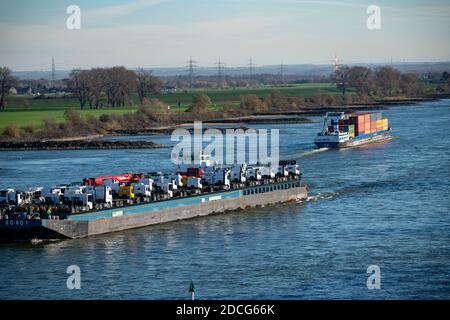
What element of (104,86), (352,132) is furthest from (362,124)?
(104,86)

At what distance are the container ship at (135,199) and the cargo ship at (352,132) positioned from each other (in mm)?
27797

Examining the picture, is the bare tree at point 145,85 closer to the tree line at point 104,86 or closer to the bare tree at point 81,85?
the tree line at point 104,86

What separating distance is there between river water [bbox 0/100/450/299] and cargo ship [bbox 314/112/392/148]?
68.2 feet

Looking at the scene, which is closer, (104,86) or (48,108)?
(48,108)

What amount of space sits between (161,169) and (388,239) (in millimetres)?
26018

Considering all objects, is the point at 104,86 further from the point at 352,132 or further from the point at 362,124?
the point at 352,132

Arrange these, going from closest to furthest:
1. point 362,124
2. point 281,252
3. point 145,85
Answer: point 281,252 → point 362,124 → point 145,85

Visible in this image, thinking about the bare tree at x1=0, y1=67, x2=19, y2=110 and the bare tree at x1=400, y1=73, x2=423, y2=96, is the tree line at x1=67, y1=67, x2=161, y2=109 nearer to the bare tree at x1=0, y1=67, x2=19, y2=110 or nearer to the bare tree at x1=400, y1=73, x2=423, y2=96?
the bare tree at x1=0, y1=67, x2=19, y2=110

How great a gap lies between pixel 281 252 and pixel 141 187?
1002 cm

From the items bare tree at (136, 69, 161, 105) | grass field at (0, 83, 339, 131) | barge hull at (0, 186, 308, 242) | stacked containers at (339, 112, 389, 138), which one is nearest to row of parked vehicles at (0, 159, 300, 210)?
barge hull at (0, 186, 308, 242)

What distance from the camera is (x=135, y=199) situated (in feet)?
143

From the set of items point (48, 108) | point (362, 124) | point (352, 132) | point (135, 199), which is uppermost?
point (48, 108)

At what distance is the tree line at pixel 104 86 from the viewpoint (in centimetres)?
14275

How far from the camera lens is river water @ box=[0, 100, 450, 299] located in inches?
1240
